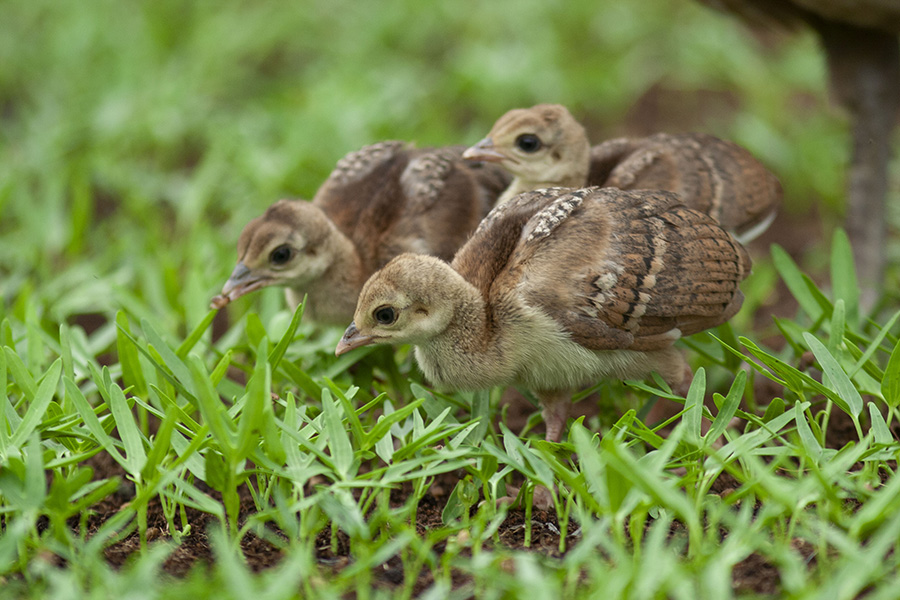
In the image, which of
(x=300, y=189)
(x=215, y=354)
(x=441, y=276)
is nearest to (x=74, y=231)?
(x=300, y=189)

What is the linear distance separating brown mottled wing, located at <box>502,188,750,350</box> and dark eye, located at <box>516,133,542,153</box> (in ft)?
1.56

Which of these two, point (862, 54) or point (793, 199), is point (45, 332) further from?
point (793, 199)

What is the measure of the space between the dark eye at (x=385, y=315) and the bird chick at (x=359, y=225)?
60cm

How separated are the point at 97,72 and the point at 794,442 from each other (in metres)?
4.75

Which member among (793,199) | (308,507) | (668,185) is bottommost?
(793,199)

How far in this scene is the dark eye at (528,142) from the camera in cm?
319

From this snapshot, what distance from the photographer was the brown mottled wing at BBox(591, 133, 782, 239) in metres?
3.16

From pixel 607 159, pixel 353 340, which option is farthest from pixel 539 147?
pixel 353 340

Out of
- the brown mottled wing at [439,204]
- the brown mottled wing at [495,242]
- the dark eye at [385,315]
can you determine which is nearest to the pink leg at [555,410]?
the brown mottled wing at [495,242]

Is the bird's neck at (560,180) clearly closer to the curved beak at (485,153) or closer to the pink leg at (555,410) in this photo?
the curved beak at (485,153)

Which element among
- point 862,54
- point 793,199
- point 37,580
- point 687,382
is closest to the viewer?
point 37,580

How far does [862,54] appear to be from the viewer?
137 inches

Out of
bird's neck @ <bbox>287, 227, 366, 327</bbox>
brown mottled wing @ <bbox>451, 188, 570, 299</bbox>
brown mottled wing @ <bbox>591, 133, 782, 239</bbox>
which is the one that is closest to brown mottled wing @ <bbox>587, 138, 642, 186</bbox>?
brown mottled wing @ <bbox>591, 133, 782, 239</bbox>

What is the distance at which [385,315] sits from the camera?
2.59m
